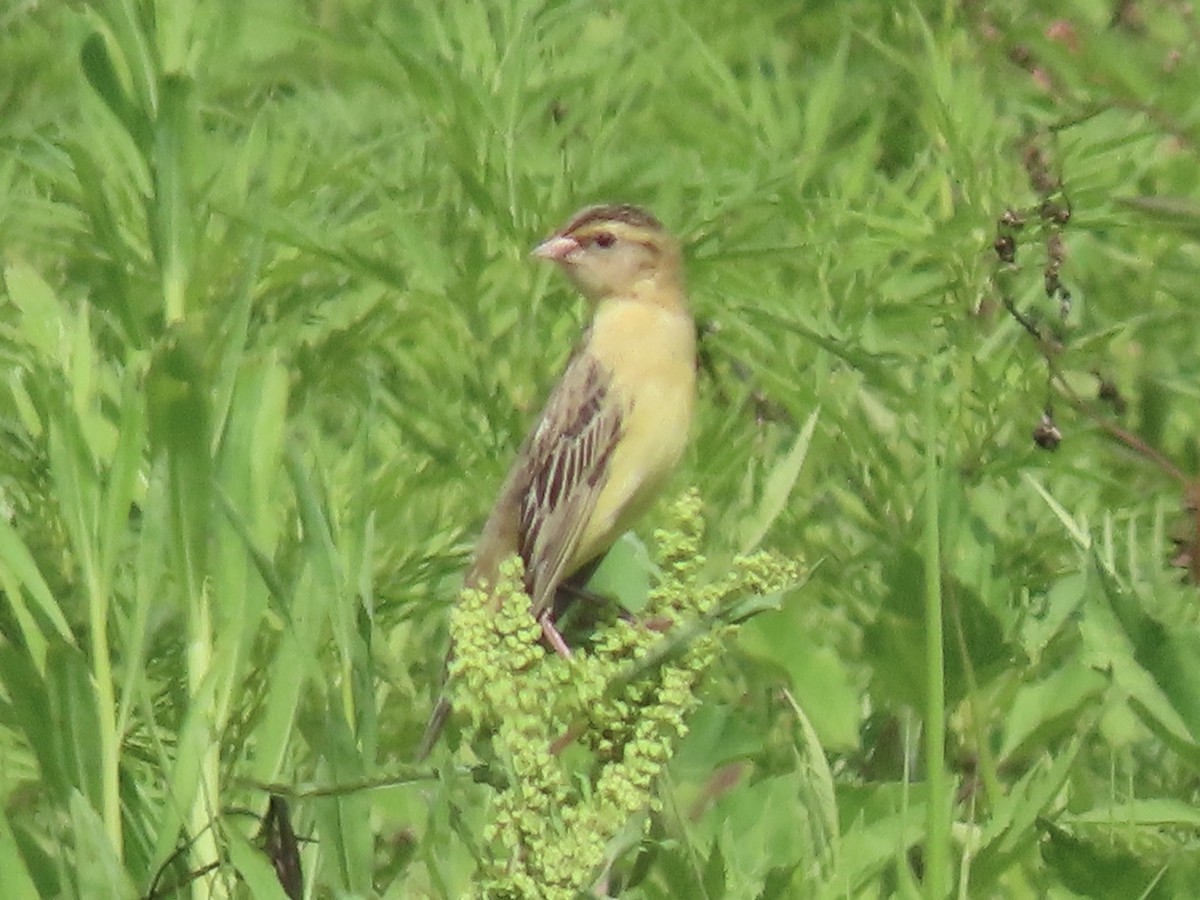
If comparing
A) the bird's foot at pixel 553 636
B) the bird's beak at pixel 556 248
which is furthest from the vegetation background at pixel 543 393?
the bird's foot at pixel 553 636

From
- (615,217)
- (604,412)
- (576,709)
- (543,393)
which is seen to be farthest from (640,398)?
(576,709)

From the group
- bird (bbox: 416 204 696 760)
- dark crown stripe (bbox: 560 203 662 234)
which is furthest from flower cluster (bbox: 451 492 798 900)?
dark crown stripe (bbox: 560 203 662 234)

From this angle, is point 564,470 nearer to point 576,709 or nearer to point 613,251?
point 613,251

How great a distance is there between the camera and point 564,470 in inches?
166

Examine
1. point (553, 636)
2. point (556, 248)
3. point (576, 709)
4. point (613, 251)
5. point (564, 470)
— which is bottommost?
point (564, 470)

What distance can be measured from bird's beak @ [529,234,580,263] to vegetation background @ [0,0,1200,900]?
61mm

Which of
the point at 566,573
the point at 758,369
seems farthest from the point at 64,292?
the point at 758,369

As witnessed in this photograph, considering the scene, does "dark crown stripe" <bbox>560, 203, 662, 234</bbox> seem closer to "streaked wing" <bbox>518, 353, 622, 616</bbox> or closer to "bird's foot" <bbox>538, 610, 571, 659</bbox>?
"streaked wing" <bbox>518, 353, 622, 616</bbox>

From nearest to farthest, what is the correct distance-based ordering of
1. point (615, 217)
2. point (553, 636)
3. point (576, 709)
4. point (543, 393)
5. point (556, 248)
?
point (576, 709) → point (553, 636) → point (543, 393) → point (556, 248) → point (615, 217)

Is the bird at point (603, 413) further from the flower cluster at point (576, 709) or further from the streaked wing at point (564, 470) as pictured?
the flower cluster at point (576, 709)

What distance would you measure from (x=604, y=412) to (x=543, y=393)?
725 mm

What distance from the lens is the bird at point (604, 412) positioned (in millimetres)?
3828

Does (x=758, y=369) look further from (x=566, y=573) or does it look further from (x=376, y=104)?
(x=376, y=104)

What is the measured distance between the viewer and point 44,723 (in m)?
1.73
